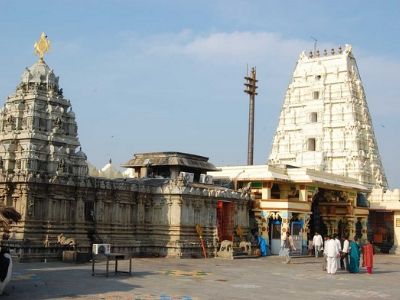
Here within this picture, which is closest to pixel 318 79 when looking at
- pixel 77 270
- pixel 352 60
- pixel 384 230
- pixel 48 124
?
pixel 352 60

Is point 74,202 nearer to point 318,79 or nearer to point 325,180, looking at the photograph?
point 325,180

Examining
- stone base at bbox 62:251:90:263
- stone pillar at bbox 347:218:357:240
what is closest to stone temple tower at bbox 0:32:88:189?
stone base at bbox 62:251:90:263

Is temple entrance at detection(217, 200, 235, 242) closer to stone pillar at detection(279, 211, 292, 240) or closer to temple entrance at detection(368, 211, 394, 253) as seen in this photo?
stone pillar at detection(279, 211, 292, 240)

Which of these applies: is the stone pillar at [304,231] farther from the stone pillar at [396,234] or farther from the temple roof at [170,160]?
the stone pillar at [396,234]

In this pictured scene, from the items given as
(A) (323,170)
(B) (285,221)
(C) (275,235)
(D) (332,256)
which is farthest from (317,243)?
(A) (323,170)

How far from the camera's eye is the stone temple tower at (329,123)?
6334 centimetres

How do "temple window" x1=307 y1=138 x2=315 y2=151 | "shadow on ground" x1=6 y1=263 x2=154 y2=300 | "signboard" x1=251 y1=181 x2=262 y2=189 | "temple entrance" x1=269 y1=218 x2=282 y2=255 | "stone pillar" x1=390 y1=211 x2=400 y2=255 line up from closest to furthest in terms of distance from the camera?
"shadow on ground" x1=6 y1=263 x2=154 y2=300 < "temple entrance" x1=269 y1=218 x2=282 y2=255 < "signboard" x1=251 y1=181 x2=262 y2=189 < "stone pillar" x1=390 y1=211 x2=400 y2=255 < "temple window" x1=307 y1=138 x2=315 y2=151

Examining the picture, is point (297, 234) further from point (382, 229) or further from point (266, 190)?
point (382, 229)

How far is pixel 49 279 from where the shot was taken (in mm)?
20141

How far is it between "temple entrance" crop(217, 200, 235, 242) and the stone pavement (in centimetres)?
1086

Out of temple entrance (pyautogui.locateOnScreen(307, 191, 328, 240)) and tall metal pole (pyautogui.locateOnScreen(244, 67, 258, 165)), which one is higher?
tall metal pole (pyautogui.locateOnScreen(244, 67, 258, 165))

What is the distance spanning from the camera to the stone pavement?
55.9 feet

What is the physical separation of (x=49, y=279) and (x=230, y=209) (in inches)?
818

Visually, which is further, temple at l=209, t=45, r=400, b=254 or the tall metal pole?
the tall metal pole
